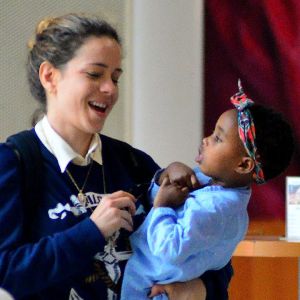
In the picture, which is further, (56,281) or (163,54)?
(163,54)

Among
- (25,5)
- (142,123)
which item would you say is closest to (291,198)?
(142,123)

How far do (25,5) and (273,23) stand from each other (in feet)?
3.13

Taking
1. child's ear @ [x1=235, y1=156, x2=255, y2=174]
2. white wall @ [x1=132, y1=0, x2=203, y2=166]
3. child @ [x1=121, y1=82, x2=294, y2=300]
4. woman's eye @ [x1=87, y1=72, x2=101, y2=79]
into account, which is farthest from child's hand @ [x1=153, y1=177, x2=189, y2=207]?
white wall @ [x1=132, y1=0, x2=203, y2=166]

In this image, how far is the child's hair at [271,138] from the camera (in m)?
1.32

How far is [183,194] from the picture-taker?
1.30 m

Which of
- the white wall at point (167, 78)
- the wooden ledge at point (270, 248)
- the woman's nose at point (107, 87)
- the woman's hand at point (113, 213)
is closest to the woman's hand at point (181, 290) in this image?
the woman's hand at point (113, 213)

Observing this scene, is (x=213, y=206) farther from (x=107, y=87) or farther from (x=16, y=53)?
(x=16, y=53)

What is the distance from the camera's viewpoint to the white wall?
8.79 ft

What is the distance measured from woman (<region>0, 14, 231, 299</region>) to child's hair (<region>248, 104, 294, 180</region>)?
243 millimetres

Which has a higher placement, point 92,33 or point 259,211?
point 92,33

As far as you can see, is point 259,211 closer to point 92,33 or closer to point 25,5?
point 25,5

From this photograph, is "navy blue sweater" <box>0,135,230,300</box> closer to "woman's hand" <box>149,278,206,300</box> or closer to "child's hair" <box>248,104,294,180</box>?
"woman's hand" <box>149,278,206,300</box>

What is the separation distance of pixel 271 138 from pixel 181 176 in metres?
0.18

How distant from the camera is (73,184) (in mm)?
1269
